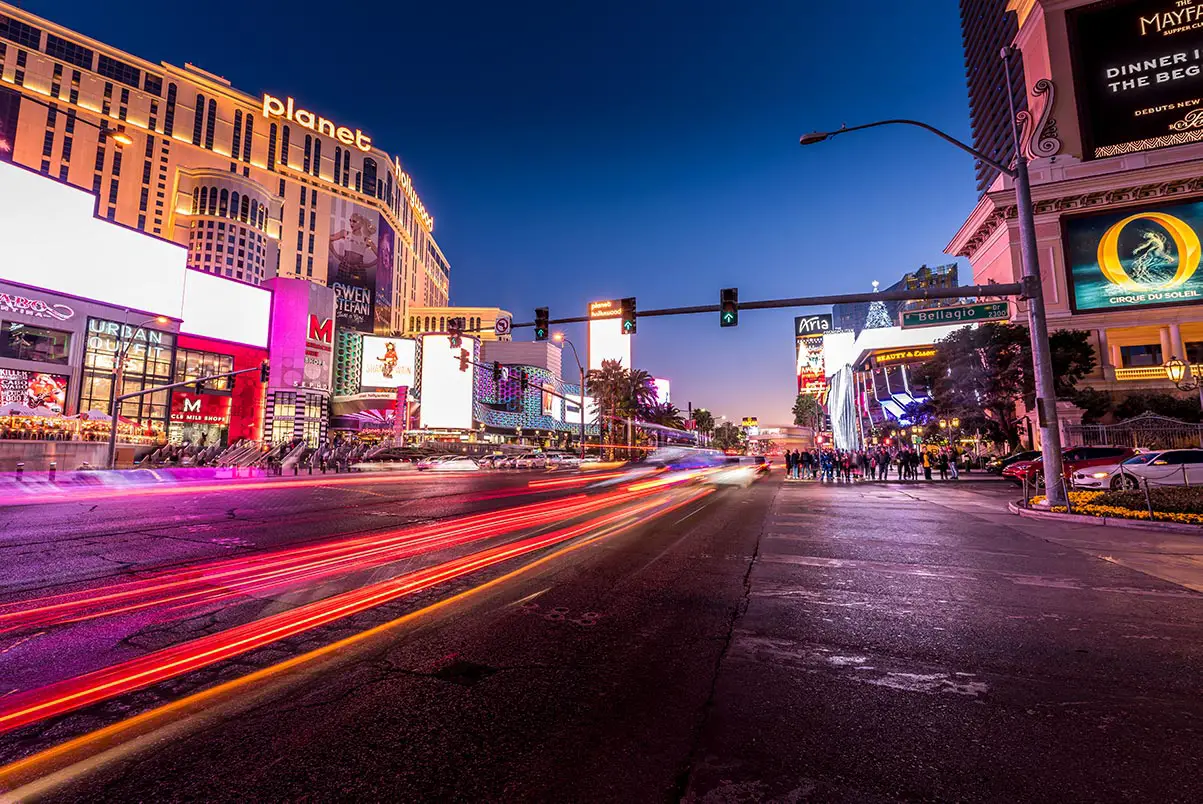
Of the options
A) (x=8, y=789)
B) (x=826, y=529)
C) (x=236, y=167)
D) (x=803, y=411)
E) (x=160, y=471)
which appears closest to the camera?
(x=8, y=789)

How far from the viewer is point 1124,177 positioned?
3203cm

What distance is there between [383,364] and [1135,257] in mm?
81984

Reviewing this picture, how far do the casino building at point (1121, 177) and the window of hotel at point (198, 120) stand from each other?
130 m

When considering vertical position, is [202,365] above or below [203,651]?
above

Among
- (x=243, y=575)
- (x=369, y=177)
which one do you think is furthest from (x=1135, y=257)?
(x=369, y=177)

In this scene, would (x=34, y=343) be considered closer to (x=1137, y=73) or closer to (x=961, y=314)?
(x=961, y=314)

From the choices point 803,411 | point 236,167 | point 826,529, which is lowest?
point 826,529

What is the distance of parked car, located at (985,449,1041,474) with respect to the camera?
87.1 ft

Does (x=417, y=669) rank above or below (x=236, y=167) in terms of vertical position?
below

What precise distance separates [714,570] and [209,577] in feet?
20.9

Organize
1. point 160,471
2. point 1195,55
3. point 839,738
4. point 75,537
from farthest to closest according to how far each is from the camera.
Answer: point 1195,55
point 160,471
point 75,537
point 839,738

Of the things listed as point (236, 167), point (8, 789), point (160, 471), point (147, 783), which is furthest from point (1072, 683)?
point (236, 167)

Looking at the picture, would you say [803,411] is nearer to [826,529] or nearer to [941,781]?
[826,529]

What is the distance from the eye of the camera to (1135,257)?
106 feet
